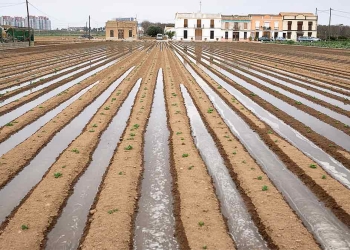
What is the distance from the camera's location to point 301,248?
6234 mm

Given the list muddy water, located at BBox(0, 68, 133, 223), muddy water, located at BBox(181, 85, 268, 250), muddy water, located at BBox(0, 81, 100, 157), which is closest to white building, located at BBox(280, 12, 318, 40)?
muddy water, located at BBox(0, 81, 100, 157)

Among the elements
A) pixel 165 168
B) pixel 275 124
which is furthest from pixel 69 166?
pixel 275 124

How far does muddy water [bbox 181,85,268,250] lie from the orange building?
9860cm

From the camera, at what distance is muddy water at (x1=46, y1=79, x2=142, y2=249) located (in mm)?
6617

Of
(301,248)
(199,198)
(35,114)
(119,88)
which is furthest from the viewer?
(119,88)

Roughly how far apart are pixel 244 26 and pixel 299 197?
4059 inches

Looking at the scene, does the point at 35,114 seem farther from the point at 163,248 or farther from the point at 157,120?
the point at 163,248

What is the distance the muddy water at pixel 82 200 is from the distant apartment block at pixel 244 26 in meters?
96.1

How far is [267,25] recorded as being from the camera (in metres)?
106

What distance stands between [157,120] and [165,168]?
4.93m

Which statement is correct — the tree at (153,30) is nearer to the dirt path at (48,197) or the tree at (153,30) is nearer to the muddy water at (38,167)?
the muddy water at (38,167)

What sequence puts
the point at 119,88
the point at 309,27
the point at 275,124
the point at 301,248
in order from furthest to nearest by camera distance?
1. the point at 309,27
2. the point at 119,88
3. the point at 275,124
4. the point at 301,248

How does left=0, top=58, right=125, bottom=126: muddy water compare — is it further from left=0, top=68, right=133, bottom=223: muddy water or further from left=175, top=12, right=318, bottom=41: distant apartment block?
left=175, top=12, right=318, bottom=41: distant apartment block

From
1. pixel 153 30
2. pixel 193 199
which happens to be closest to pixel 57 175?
pixel 193 199
